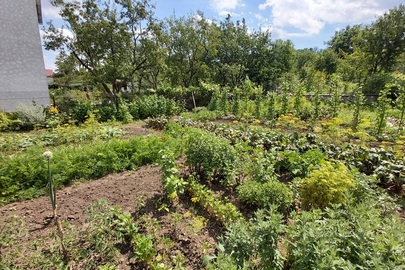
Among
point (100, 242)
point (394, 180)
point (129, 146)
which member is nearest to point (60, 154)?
point (129, 146)

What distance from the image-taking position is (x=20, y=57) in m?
11.4

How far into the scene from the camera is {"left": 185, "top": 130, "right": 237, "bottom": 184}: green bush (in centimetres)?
365

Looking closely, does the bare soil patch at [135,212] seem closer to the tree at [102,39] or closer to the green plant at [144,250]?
the green plant at [144,250]

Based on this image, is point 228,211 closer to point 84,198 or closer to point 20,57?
point 84,198

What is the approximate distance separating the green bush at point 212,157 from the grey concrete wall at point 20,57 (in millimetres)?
11442

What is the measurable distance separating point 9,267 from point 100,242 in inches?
33.8

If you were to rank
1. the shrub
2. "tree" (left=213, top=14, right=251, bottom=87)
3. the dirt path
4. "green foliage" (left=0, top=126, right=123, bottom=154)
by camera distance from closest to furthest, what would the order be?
the dirt path < "green foliage" (left=0, top=126, right=123, bottom=154) < the shrub < "tree" (left=213, top=14, right=251, bottom=87)

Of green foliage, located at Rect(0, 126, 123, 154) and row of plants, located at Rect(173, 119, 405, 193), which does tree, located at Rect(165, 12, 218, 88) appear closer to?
green foliage, located at Rect(0, 126, 123, 154)

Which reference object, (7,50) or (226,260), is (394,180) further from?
(7,50)

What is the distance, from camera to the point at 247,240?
200 cm

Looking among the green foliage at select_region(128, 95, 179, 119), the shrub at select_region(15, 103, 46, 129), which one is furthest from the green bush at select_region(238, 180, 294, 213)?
the shrub at select_region(15, 103, 46, 129)

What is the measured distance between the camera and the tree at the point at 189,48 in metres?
16.0

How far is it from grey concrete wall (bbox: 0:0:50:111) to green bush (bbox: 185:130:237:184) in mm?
11442

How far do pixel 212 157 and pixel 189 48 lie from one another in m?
14.8
